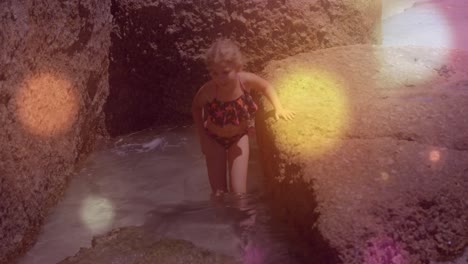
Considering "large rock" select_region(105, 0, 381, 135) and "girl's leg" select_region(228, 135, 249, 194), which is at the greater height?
"large rock" select_region(105, 0, 381, 135)

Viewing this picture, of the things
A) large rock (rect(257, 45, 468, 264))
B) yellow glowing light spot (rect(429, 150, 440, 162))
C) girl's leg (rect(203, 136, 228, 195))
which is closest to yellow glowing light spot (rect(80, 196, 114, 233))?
girl's leg (rect(203, 136, 228, 195))

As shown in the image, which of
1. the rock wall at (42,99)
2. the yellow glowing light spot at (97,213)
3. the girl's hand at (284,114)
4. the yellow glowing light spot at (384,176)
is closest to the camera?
the yellow glowing light spot at (384,176)

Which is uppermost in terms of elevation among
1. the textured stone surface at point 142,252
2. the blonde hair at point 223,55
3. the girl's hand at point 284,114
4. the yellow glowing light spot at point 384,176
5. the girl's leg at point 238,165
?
the blonde hair at point 223,55

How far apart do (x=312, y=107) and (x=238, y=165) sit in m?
0.72

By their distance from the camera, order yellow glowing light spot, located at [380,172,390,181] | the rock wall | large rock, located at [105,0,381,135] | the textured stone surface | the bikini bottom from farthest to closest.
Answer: large rock, located at [105,0,381,135]
the bikini bottom
the rock wall
the textured stone surface
yellow glowing light spot, located at [380,172,390,181]

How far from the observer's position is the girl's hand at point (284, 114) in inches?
128

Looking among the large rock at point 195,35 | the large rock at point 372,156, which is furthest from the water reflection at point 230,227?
the large rock at point 195,35

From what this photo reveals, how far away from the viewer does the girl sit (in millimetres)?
3520

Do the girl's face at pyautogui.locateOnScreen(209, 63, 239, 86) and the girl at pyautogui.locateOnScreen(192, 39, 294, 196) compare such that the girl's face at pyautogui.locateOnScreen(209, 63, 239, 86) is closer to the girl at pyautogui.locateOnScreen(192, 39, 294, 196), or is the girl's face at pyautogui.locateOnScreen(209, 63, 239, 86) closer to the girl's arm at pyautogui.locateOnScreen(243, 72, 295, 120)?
the girl at pyautogui.locateOnScreen(192, 39, 294, 196)

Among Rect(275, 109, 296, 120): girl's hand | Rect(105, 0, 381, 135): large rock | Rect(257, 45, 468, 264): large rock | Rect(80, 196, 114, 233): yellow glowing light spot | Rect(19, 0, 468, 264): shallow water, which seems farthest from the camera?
Rect(105, 0, 381, 135): large rock

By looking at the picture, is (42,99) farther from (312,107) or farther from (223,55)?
(312,107)

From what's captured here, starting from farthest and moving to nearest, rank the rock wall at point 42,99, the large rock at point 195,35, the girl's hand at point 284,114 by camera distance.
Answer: the large rock at point 195,35 → the girl's hand at point 284,114 → the rock wall at point 42,99

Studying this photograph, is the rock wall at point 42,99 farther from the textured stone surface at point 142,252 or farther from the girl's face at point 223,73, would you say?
the girl's face at point 223,73

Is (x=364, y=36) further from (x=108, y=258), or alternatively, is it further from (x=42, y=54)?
(x=108, y=258)
